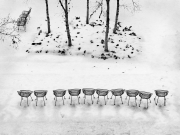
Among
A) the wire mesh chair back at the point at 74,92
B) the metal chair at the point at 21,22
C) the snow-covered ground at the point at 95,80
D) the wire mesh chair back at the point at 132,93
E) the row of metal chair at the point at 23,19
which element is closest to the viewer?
the snow-covered ground at the point at 95,80

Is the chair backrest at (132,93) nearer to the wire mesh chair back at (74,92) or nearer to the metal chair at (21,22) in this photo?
the wire mesh chair back at (74,92)

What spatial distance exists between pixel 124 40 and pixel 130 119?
1045cm

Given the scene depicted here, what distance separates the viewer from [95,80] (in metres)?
20.1

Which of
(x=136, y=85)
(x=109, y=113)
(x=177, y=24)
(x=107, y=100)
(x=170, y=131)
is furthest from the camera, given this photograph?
(x=177, y=24)

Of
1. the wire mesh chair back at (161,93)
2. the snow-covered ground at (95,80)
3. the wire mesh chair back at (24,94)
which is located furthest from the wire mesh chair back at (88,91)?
the wire mesh chair back at (161,93)

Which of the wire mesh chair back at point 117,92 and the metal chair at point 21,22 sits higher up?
the metal chair at point 21,22

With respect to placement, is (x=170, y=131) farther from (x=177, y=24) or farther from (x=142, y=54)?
(x=177, y=24)

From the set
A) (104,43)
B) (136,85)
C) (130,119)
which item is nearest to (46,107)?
(130,119)

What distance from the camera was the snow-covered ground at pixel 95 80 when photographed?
15906mm

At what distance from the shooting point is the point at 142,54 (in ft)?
77.4

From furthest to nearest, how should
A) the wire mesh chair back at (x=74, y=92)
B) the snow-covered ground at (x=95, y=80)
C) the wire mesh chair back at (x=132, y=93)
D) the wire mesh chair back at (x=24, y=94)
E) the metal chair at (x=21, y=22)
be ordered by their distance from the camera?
1. the metal chair at (x=21, y=22)
2. the wire mesh chair back at (x=132, y=93)
3. the wire mesh chair back at (x=74, y=92)
4. the wire mesh chair back at (x=24, y=94)
5. the snow-covered ground at (x=95, y=80)

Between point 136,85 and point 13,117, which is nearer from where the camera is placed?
point 13,117

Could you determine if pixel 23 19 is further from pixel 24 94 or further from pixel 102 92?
pixel 102 92

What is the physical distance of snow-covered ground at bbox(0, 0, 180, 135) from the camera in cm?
1591
